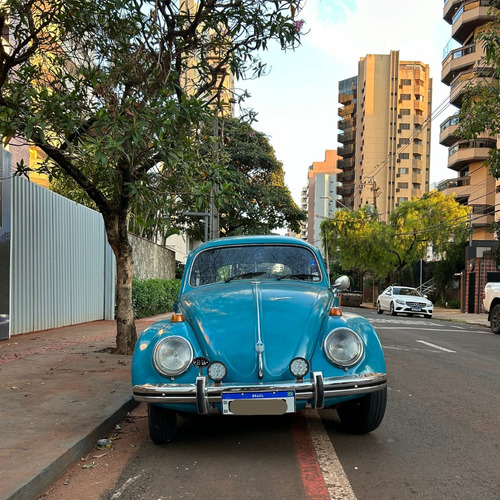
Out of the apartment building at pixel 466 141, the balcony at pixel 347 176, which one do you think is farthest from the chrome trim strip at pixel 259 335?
the balcony at pixel 347 176

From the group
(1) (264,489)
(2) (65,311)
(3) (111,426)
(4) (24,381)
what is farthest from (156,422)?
(2) (65,311)

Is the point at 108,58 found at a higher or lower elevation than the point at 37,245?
higher

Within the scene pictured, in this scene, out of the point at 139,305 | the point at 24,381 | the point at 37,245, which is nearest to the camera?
the point at 24,381

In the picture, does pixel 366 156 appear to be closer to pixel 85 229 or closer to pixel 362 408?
pixel 85 229

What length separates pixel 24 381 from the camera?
5.95m

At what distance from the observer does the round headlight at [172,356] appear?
12.1 ft

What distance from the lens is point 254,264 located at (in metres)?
5.38

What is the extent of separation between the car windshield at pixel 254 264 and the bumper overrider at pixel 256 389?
1.73 metres

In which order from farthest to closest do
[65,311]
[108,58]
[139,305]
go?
[139,305] → [65,311] → [108,58]

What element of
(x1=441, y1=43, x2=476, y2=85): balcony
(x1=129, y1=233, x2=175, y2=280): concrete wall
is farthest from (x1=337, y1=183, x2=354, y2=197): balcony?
(x1=129, y1=233, x2=175, y2=280): concrete wall

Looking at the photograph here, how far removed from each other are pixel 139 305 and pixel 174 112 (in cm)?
1094

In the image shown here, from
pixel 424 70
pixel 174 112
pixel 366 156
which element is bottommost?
pixel 174 112

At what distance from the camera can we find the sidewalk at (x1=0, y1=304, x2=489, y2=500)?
11.0 ft

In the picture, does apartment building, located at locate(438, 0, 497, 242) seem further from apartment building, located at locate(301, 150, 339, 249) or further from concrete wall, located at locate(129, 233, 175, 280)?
apartment building, located at locate(301, 150, 339, 249)
